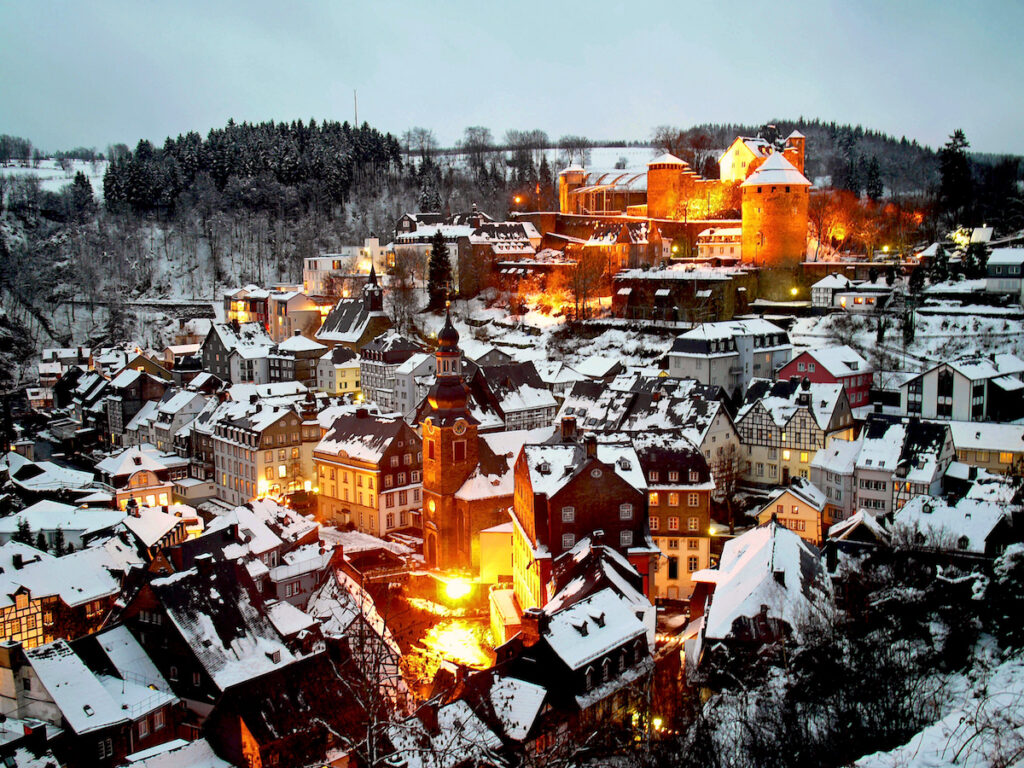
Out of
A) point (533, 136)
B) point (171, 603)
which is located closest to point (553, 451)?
point (171, 603)

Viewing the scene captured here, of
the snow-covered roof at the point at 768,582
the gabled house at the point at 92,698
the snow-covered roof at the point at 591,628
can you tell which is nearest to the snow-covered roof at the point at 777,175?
the snow-covered roof at the point at 768,582

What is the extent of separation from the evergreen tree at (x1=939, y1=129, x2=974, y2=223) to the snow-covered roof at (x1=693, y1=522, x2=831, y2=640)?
176ft

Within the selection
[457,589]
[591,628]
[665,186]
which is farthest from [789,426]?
[665,186]

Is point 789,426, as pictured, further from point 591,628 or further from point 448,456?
point 591,628

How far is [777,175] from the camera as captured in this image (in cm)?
6856

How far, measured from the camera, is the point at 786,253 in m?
69.0

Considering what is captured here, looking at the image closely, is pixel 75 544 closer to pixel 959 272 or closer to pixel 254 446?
pixel 254 446

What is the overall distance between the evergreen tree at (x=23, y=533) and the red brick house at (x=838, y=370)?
127 feet

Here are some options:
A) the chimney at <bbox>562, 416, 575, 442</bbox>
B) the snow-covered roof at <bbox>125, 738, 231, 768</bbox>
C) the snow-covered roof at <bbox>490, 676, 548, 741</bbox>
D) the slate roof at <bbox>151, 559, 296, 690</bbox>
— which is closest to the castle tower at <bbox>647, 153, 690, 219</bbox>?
the chimney at <bbox>562, 416, 575, 442</bbox>

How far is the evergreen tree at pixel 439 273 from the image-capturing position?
7725cm

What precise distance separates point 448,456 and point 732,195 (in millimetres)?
54056

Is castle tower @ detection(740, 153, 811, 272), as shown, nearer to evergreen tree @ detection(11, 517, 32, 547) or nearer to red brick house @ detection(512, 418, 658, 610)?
red brick house @ detection(512, 418, 658, 610)

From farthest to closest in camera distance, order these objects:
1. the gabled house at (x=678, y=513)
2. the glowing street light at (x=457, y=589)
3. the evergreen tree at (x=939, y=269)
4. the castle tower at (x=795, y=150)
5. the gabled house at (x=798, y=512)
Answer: the castle tower at (x=795, y=150) → the evergreen tree at (x=939, y=269) → the gabled house at (x=798, y=512) → the glowing street light at (x=457, y=589) → the gabled house at (x=678, y=513)

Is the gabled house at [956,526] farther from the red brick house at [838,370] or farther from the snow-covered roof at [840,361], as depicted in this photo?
the snow-covered roof at [840,361]
